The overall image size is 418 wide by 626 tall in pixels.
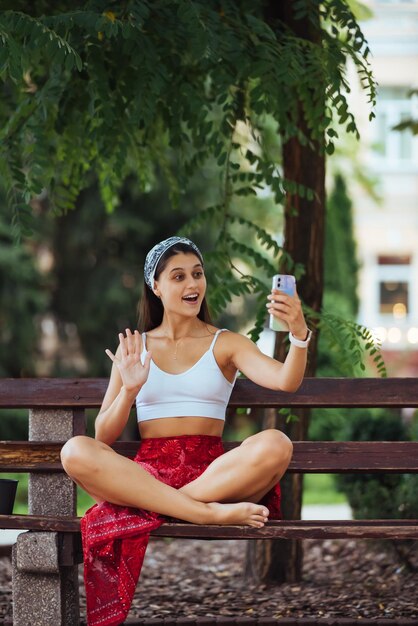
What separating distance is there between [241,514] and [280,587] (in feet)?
6.90

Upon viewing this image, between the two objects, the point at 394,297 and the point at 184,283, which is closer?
the point at 184,283

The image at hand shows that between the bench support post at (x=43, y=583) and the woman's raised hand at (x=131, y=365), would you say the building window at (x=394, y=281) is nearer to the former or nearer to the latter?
the bench support post at (x=43, y=583)

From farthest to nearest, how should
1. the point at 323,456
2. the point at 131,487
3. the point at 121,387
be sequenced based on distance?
the point at 323,456 < the point at 121,387 < the point at 131,487

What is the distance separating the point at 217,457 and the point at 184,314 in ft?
1.92

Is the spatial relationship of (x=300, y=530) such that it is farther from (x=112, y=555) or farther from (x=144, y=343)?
(x=144, y=343)

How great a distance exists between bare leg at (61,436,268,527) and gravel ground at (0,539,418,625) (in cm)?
125

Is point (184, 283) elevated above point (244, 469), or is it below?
above

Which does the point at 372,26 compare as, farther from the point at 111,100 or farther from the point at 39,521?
the point at 39,521

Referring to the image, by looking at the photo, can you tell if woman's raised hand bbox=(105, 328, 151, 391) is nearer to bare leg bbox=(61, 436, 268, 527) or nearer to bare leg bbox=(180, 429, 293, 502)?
bare leg bbox=(61, 436, 268, 527)

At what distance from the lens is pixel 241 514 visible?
3.95 m

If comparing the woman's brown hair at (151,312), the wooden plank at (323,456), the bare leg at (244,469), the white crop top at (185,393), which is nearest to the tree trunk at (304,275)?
the wooden plank at (323,456)

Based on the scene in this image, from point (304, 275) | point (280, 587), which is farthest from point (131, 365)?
point (280, 587)

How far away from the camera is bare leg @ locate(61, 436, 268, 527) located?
13.1 feet

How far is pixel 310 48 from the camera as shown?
5.10m
